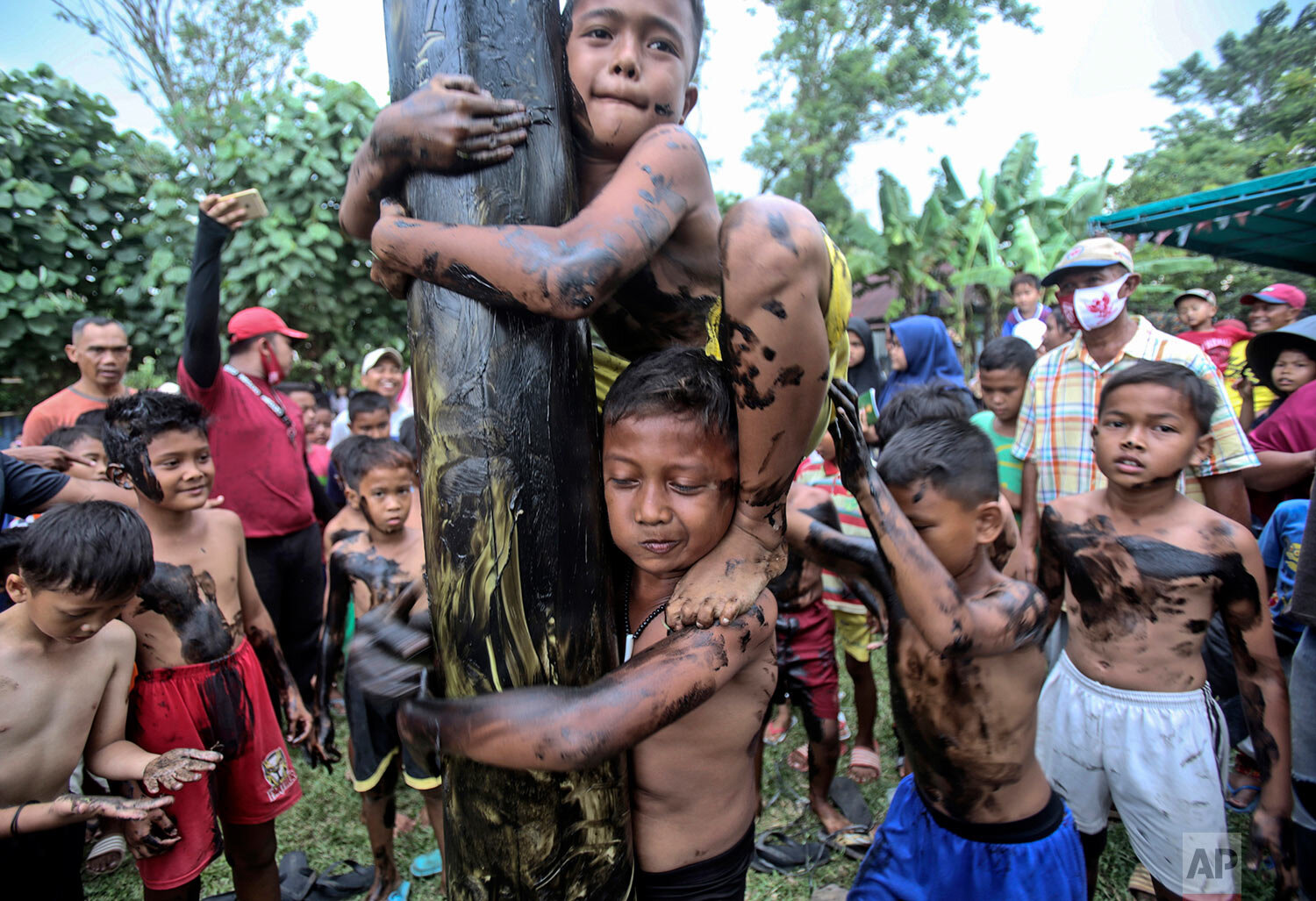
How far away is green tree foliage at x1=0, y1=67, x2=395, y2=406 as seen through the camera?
567 cm

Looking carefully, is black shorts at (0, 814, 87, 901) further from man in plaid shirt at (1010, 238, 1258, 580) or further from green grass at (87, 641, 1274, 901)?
man in plaid shirt at (1010, 238, 1258, 580)

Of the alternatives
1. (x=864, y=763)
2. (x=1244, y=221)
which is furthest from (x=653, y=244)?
(x=1244, y=221)

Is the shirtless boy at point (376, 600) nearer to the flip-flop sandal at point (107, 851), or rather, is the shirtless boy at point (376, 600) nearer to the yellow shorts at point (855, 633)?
the flip-flop sandal at point (107, 851)

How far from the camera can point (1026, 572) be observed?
310 cm

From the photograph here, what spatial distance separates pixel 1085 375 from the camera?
12.5 ft

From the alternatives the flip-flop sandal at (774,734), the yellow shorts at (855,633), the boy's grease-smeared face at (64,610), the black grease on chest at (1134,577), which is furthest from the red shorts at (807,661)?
the boy's grease-smeared face at (64,610)

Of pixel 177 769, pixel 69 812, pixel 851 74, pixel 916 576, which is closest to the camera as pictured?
pixel 916 576

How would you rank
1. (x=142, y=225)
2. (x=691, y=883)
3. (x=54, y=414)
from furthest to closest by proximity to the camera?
(x=142, y=225)
(x=54, y=414)
(x=691, y=883)

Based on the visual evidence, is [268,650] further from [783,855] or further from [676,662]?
[676,662]

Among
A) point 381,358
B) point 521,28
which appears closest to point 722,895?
point 521,28

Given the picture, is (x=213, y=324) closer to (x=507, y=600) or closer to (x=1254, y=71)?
(x=507, y=600)

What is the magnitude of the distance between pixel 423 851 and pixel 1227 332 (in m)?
7.24

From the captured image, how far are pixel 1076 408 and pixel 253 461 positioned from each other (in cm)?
450

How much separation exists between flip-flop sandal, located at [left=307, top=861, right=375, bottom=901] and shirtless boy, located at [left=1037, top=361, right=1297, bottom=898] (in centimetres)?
295
